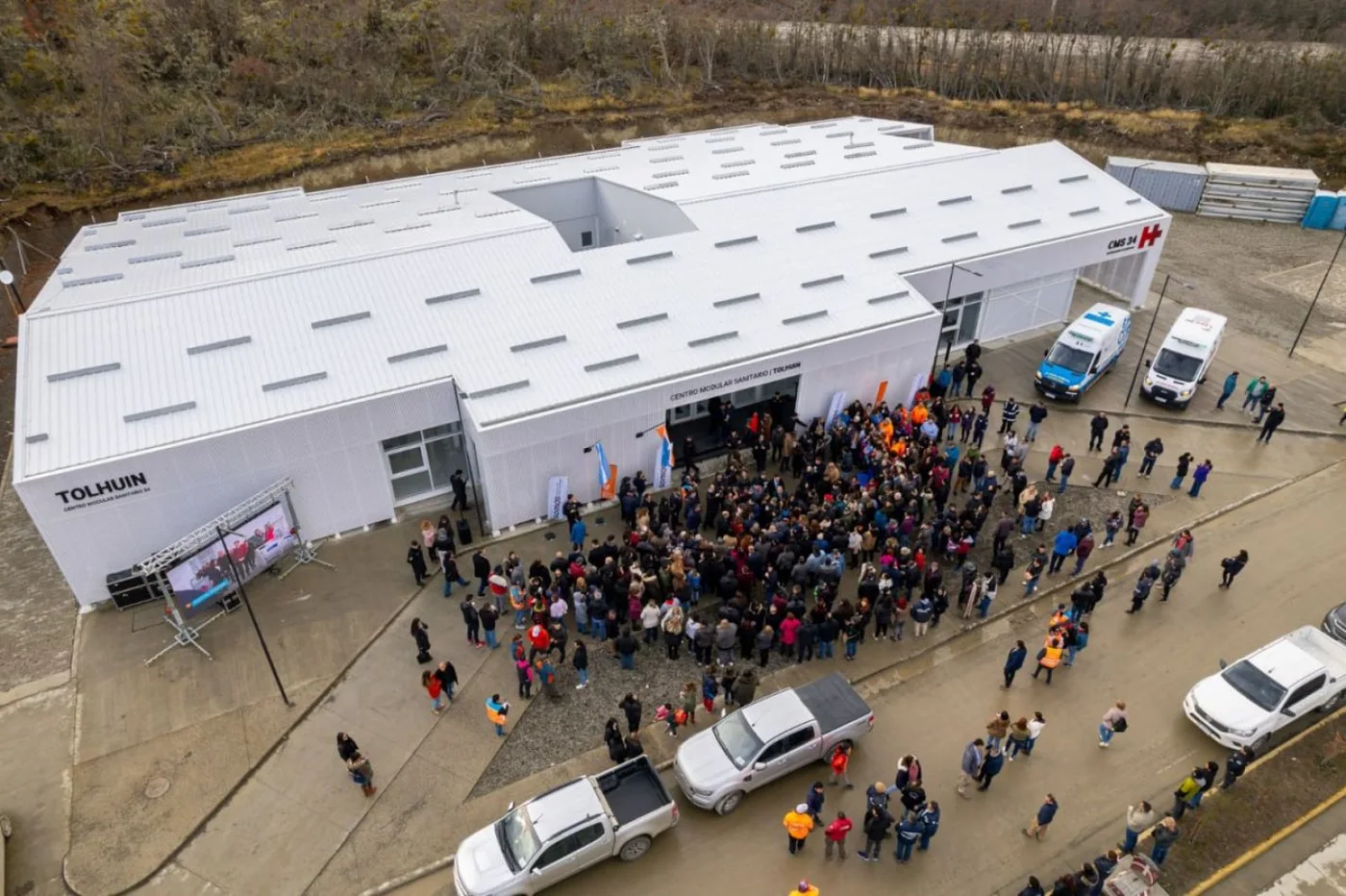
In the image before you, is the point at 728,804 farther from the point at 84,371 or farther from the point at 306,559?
the point at 84,371

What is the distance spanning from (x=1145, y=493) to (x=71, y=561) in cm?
2430

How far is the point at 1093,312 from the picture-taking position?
79.3 feet

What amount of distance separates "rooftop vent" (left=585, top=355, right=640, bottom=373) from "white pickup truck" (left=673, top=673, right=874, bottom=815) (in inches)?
354

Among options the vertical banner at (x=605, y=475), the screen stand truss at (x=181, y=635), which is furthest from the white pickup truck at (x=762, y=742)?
the screen stand truss at (x=181, y=635)

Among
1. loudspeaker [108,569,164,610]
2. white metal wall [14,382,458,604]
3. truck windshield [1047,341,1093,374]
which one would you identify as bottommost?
loudspeaker [108,569,164,610]

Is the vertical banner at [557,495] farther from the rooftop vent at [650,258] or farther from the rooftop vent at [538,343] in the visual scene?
the rooftop vent at [650,258]

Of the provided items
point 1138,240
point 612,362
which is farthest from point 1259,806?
point 1138,240

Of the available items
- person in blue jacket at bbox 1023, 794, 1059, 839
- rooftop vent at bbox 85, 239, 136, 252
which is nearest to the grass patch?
person in blue jacket at bbox 1023, 794, 1059, 839

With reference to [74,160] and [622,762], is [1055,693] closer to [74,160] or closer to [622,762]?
[622,762]

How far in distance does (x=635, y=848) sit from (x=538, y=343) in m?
11.7

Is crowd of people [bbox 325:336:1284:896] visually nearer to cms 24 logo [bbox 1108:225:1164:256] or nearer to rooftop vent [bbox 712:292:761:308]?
rooftop vent [bbox 712:292:761:308]

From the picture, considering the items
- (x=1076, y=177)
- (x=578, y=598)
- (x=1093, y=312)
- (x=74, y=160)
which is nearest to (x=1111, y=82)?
(x=1076, y=177)

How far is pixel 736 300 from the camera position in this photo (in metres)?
21.4

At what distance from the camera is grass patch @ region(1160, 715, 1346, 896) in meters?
12.0
